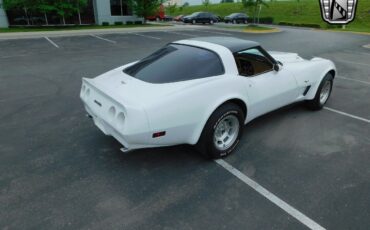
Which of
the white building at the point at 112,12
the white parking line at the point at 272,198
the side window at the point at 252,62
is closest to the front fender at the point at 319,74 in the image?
the side window at the point at 252,62

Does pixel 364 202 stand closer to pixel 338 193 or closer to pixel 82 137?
pixel 338 193

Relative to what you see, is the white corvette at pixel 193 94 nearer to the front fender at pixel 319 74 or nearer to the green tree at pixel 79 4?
the front fender at pixel 319 74

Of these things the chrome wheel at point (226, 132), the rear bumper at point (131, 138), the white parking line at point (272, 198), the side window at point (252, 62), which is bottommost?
the white parking line at point (272, 198)

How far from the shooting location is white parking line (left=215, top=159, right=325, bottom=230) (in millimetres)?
2650

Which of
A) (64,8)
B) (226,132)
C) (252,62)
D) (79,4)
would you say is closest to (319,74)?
(252,62)

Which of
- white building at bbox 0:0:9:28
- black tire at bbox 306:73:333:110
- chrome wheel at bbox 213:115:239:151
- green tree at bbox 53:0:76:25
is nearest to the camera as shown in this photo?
chrome wheel at bbox 213:115:239:151

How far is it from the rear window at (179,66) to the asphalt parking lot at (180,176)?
107 centimetres

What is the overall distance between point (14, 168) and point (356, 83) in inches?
322

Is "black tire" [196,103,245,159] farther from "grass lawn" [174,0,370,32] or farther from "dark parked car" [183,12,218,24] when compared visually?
"grass lawn" [174,0,370,32]

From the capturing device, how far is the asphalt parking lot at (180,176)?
2697mm

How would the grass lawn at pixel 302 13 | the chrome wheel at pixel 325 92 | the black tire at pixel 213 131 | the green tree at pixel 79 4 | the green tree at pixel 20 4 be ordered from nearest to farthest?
the black tire at pixel 213 131, the chrome wheel at pixel 325 92, the green tree at pixel 20 4, the green tree at pixel 79 4, the grass lawn at pixel 302 13

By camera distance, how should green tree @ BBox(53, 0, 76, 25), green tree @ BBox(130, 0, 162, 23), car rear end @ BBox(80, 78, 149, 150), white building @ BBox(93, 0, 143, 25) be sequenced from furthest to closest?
green tree @ BBox(130, 0, 162, 23) < white building @ BBox(93, 0, 143, 25) < green tree @ BBox(53, 0, 76, 25) < car rear end @ BBox(80, 78, 149, 150)

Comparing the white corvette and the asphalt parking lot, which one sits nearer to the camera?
the asphalt parking lot

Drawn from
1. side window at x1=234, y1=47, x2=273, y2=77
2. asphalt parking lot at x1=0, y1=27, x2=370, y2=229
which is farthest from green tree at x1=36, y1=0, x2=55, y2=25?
side window at x1=234, y1=47, x2=273, y2=77
